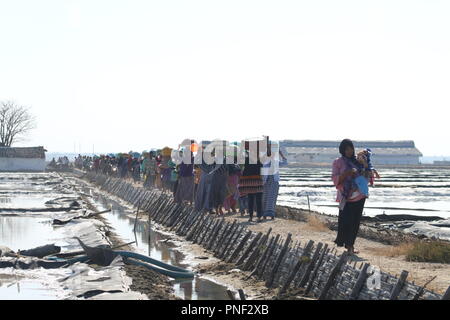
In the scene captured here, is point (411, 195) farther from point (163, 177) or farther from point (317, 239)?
point (317, 239)

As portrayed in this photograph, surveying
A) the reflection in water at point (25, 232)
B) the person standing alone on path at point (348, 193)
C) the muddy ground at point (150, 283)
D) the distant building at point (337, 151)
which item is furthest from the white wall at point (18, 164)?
the person standing alone on path at point (348, 193)

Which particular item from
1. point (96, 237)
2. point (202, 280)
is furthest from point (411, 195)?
point (202, 280)

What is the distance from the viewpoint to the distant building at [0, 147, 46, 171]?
6881cm

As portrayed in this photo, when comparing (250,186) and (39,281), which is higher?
(250,186)

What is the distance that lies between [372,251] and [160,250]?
499 centimetres

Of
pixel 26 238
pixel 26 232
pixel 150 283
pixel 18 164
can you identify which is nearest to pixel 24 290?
pixel 150 283

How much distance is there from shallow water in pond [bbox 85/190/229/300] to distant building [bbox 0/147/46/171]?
42.5 m

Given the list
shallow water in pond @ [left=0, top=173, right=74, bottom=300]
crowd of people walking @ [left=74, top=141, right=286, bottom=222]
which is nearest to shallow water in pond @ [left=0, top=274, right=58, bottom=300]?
shallow water in pond @ [left=0, top=173, right=74, bottom=300]

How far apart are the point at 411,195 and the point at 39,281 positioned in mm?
29220

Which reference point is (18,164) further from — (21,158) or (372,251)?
(372,251)

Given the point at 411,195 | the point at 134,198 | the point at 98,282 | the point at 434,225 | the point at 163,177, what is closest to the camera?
the point at 98,282

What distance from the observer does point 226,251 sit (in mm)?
14000

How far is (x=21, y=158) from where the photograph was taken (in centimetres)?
6875
